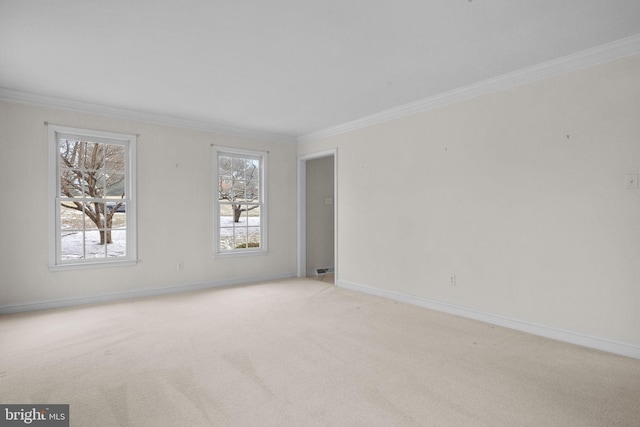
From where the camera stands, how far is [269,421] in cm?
210

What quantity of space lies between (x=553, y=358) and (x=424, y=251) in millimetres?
1856

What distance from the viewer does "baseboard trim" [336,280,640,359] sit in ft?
10.0

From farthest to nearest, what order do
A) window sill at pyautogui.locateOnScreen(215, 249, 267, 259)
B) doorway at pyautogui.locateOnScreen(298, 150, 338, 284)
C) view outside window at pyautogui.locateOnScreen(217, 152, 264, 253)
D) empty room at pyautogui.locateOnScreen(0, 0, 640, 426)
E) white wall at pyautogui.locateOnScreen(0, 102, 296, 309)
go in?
1. doorway at pyautogui.locateOnScreen(298, 150, 338, 284)
2. view outside window at pyautogui.locateOnScreen(217, 152, 264, 253)
3. window sill at pyautogui.locateOnScreen(215, 249, 267, 259)
4. white wall at pyautogui.locateOnScreen(0, 102, 296, 309)
5. empty room at pyautogui.locateOnScreen(0, 0, 640, 426)

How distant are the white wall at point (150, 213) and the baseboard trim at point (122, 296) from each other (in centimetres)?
4

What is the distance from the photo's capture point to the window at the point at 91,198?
14.9 feet

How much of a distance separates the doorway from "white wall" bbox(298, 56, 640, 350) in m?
1.80

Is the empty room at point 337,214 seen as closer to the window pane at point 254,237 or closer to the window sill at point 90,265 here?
the window sill at point 90,265

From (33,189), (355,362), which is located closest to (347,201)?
(355,362)

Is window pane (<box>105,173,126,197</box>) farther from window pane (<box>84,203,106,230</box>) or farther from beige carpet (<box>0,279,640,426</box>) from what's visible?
beige carpet (<box>0,279,640,426</box>)

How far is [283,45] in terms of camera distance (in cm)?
305

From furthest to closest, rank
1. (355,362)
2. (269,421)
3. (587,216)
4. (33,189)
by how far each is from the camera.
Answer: (33,189)
(587,216)
(355,362)
(269,421)

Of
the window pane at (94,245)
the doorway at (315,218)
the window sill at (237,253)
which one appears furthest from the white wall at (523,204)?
the window pane at (94,245)

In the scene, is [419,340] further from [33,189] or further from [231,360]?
[33,189]

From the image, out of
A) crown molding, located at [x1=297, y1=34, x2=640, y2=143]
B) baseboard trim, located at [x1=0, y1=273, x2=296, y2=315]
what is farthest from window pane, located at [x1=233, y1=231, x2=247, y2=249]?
crown molding, located at [x1=297, y1=34, x2=640, y2=143]
